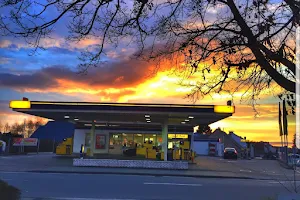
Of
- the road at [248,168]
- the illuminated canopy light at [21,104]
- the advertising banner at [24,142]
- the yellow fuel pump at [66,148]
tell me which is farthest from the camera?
the advertising banner at [24,142]

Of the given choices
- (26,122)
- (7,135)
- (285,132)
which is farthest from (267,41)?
(26,122)

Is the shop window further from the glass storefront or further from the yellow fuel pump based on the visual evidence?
the yellow fuel pump

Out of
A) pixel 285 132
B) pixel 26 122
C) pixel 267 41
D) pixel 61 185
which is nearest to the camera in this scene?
pixel 267 41

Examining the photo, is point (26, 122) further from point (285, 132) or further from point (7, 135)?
point (285, 132)

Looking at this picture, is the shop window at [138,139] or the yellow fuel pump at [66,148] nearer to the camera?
the yellow fuel pump at [66,148]

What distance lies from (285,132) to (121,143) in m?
32.8

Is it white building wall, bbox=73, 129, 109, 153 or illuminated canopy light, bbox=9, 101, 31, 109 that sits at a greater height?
illuminated canopy light, bbox=9, 101, 31, 109

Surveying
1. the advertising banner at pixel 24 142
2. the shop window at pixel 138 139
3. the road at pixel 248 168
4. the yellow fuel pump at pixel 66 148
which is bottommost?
the road at pixel 248 168

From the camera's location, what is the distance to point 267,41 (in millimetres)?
6238

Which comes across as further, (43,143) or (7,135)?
(43,143)

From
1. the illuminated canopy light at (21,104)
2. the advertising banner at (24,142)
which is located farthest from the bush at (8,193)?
the advertising banner at (24,142)

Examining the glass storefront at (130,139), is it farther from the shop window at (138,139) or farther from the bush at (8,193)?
the bush at (8,193)

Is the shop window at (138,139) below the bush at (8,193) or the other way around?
the other way around

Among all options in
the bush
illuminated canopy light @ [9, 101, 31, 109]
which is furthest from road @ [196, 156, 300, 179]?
the bush
